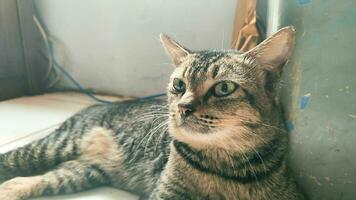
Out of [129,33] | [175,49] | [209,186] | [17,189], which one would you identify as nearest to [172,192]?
[209,186]

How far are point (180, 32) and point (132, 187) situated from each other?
1030 millimetres

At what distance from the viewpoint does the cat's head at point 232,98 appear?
0.99 m

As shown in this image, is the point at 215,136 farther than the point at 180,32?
No

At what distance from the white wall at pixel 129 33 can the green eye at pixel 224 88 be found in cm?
105

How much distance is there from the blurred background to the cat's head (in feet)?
0.36

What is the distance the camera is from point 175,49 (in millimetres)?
1249

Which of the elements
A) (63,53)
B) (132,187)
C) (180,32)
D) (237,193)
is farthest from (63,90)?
(237,193)

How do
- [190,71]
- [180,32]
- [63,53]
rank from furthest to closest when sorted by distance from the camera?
[63,53]
[180,32]
[190,71]

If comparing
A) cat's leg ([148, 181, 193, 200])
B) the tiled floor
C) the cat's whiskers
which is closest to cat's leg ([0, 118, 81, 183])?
the tiled floor

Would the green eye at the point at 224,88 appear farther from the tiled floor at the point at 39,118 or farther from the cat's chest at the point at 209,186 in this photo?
the tiled floor at the point at 39,118

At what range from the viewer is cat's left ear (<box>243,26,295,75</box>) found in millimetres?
990

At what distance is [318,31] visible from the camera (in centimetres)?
105

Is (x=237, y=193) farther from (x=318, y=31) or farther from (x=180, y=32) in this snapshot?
(x=180, y=32)

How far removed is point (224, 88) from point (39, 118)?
1357 millimetres
